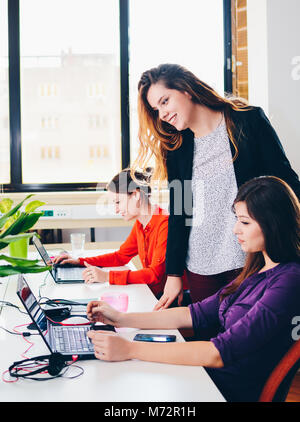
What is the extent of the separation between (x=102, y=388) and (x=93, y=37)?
2.92 m

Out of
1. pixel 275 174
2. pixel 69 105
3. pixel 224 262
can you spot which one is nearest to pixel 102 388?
pixel 224 262

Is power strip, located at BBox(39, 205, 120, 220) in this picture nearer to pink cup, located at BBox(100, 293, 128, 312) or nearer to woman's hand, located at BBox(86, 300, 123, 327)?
pink cup, located at BBox(100, 293, 128, 312)

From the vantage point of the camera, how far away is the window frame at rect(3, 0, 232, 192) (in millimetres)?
3203

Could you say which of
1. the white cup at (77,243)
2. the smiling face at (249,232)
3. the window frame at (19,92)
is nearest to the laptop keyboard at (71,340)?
the smiling face at (249,232)

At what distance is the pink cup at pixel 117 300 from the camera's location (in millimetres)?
1477

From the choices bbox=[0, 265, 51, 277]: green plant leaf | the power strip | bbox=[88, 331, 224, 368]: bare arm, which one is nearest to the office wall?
the power strip

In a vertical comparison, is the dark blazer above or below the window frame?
below

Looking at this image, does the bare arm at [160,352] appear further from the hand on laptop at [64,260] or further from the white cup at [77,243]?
the white cup at [77,243]

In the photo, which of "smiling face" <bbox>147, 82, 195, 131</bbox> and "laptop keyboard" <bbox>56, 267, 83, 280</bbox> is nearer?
"smiling face" <bbox>147, 82, 195, 131</bbox>

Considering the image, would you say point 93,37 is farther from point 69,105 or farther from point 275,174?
point 275,174

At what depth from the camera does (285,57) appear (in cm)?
263

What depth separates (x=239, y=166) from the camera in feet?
5.12

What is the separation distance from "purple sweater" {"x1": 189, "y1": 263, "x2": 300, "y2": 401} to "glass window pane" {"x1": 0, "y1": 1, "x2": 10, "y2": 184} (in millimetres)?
2515

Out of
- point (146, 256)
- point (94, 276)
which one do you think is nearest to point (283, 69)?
point (146, 256)
